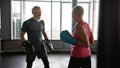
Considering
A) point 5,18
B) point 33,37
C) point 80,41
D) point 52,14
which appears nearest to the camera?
Answer: point 80,41

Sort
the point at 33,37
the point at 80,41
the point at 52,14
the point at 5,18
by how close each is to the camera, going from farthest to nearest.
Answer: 1. the point at 52,14
2. the point at 5,18
3. the point at 33,37
4. the point at 80,41

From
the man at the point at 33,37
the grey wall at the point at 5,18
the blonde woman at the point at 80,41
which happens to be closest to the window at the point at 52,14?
the grey wall at the point at 5,18

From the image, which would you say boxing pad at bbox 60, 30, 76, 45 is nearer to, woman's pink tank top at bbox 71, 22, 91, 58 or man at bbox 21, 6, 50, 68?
woman's pink tank top at bbox 71, 22, 91, 58

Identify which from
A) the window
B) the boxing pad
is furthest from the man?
the window

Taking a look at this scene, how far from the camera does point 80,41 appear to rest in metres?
2.07

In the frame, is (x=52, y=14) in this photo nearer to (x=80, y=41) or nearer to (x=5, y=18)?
(x=5, y=18)

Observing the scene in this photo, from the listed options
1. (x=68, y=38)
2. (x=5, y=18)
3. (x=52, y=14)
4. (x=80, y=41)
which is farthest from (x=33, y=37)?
(x=52, y=14)

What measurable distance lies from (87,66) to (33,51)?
55.3 inches

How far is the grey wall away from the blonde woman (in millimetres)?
5360

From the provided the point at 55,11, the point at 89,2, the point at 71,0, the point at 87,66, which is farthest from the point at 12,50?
the point at 87,66

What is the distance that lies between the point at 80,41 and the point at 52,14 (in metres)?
5.62

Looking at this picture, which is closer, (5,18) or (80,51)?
(80,51)

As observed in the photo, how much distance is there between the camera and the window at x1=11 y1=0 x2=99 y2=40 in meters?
7.39

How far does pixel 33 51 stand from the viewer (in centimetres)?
341
